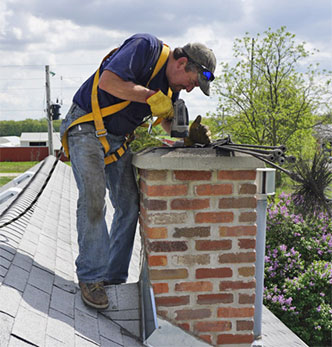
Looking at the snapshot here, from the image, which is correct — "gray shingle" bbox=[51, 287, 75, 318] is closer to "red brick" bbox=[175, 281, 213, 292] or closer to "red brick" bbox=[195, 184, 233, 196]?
"red brick" bbox=[175, 281, 213, 292]

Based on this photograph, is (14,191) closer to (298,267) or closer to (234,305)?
(234,305)

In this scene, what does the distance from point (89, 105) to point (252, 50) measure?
13.3 meters

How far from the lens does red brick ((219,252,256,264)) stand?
99.2 inches

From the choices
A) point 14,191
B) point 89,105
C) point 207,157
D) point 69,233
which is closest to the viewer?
point 207,157

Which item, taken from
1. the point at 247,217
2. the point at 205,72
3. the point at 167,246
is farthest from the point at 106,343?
the point at 205,72

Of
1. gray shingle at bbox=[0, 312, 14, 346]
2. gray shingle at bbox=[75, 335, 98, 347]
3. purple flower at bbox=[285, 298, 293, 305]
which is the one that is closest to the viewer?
gray shingle at bbox=[0, 312, 14, 346]

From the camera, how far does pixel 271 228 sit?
9500 mm

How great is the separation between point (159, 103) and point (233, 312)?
136 cm

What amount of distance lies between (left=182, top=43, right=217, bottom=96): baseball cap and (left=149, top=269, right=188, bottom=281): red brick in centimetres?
123

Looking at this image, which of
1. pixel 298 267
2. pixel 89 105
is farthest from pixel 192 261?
pixel 298 267

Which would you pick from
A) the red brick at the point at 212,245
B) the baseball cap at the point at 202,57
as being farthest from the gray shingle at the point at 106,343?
the baseball cap at the point at 202,57

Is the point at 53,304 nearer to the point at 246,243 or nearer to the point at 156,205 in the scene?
the point at 156,205

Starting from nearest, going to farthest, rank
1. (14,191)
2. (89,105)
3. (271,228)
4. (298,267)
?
(89,105) → (14,191) → (298,267) → (271,228)

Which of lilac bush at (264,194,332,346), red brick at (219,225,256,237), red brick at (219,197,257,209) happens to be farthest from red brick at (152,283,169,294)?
lilac bush at (264,194,332,346)
